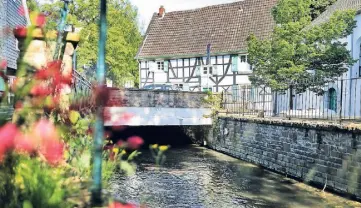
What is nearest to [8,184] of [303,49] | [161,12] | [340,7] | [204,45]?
[303,49]

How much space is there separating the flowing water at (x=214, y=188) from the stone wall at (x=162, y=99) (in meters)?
3.72

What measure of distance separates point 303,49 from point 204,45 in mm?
14021

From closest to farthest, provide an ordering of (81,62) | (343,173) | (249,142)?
(343,173) → (249,142) → (81,62)

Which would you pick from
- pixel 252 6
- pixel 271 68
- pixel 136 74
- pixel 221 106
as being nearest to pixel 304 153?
pixel 271 68

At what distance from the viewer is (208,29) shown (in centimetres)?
3175

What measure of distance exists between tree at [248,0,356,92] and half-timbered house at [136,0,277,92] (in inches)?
371

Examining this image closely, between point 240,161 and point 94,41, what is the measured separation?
19.7 m

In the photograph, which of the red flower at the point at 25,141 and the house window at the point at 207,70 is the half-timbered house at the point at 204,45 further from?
the red flower at the point at 25,141

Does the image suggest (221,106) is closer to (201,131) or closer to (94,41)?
(201,131)

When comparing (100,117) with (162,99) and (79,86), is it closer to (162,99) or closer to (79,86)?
(79,86)

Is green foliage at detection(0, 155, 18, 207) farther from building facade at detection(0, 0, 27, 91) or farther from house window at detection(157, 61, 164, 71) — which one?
house window at detection(157, 61, 164, 71)

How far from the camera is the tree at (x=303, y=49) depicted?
16953 mm

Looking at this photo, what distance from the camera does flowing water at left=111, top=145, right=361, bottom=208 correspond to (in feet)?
31.1

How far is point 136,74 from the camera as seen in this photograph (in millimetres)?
39000
